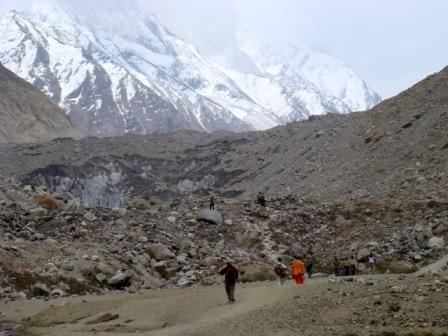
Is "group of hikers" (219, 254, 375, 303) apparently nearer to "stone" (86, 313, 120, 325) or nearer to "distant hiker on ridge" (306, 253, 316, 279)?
"distant hiker on ridge" (306, 253, 316, 279)

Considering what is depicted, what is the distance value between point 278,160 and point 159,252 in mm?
49073

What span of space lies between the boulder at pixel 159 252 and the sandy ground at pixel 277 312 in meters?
9.22

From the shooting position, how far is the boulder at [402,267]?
29297 mm

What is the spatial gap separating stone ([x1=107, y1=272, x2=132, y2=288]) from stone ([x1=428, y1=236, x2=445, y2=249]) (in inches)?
566

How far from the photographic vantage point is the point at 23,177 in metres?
103

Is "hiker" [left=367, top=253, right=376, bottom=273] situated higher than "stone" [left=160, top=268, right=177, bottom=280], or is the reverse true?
"stone" [left=160, top=268, right=177, bottom=280]

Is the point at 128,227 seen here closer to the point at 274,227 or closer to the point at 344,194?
the point at 274,227

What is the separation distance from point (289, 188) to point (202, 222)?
2612cm

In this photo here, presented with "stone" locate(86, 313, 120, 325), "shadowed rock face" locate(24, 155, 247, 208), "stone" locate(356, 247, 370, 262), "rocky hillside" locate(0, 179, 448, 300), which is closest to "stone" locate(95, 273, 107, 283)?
"rocky hillside" locate(0, 179, 448, 300)

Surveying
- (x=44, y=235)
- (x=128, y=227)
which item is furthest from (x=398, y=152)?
(x=44, y=235)

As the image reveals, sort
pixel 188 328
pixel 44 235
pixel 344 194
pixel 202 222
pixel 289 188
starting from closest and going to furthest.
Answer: pixel 188 328 → pixel 44 235 → pixel 202 222 → pixel 344 194 → pixel 289 188

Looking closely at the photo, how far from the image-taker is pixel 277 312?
20.7m

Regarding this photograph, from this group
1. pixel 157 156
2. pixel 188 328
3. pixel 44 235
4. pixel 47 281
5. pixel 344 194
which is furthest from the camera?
pixel 157 156

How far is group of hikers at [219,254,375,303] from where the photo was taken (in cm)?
2322
